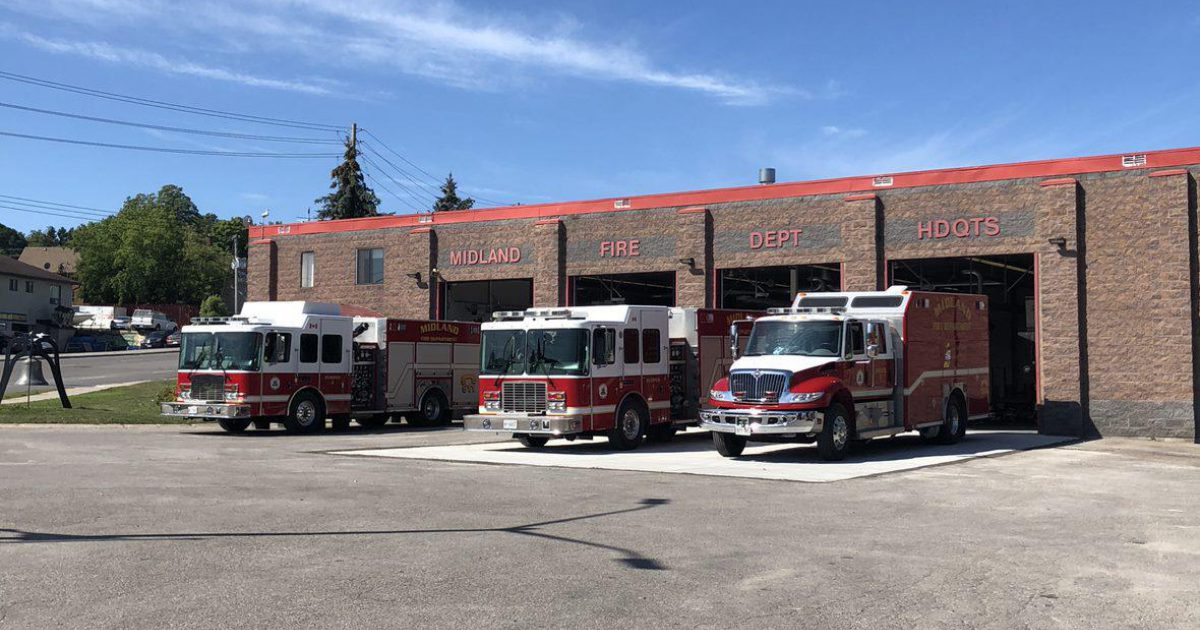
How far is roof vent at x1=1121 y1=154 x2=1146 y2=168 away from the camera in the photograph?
86.9 feet

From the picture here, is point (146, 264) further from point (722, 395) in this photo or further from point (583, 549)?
point (583, 549)

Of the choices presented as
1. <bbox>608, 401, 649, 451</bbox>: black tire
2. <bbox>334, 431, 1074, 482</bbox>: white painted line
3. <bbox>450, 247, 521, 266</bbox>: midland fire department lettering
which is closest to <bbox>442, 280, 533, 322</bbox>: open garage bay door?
<bbox>450, 247, 521, 266</bbox>: midland fire department lettering

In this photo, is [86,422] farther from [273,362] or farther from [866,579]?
[866,579]

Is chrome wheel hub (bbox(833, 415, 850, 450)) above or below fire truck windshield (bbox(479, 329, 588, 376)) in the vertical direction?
below

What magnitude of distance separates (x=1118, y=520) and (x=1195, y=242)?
1732 cm

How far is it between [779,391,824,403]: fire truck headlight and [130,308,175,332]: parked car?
80.9 metres

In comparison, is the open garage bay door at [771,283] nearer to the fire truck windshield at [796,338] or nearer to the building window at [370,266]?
the fire truck windshield at [796,338]

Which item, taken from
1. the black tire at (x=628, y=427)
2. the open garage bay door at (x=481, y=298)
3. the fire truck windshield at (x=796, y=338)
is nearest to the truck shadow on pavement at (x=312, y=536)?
the fire truck windshield at (x=796, y=338)

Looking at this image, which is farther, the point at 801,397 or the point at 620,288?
the point at 620,288

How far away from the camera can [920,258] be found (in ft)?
96.5

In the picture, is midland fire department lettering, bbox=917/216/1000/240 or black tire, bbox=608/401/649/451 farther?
midland fire department lettering, bbox=917/216/1000/240

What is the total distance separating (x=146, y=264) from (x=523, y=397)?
102 meters

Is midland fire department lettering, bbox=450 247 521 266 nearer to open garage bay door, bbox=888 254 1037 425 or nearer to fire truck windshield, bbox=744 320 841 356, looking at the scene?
open garage bay door, bbox=888 254 1037 425

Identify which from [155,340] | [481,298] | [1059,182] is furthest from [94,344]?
[1059,182]
